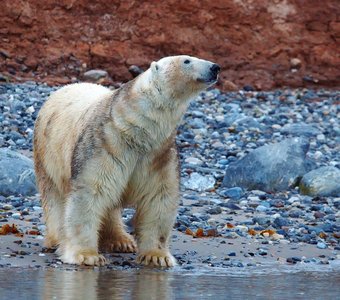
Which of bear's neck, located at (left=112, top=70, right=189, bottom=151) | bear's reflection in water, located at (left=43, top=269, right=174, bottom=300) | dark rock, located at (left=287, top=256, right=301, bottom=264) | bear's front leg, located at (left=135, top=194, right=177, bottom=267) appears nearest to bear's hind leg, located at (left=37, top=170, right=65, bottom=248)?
bear's front leg, located at (left=135, top=194, right=177, bottom=267)

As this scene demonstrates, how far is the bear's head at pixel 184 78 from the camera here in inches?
250

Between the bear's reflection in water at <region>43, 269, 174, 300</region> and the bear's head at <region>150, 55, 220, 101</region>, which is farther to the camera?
the bear's head at <region>150, 55, 220, 101</region>

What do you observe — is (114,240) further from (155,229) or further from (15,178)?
(15,178)

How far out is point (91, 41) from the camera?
15.7m

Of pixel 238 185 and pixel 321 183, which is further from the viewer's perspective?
pixel 238 185

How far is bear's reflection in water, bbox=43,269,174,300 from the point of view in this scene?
5.25 meters

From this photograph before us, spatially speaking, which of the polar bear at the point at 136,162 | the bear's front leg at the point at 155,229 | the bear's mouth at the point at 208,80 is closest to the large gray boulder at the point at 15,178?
the polar bear at the point at 136,162

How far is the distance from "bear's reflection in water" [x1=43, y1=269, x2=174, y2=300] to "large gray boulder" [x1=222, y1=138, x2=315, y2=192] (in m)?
3.44

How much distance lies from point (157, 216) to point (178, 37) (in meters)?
9.89

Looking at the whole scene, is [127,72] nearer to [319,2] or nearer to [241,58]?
[241,58]

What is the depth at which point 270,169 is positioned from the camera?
967cm

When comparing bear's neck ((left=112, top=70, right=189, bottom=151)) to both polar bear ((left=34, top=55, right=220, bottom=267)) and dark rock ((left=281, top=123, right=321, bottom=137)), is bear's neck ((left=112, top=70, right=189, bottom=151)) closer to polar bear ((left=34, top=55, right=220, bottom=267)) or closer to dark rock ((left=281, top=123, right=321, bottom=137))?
polar bear ((left=34, top=55, right=220, bottom=267))

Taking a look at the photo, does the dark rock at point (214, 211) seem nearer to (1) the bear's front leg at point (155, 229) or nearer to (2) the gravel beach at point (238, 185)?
(2) the gravel beach at point (238, 185)

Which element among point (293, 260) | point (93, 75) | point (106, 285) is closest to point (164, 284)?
point (106, 285)
